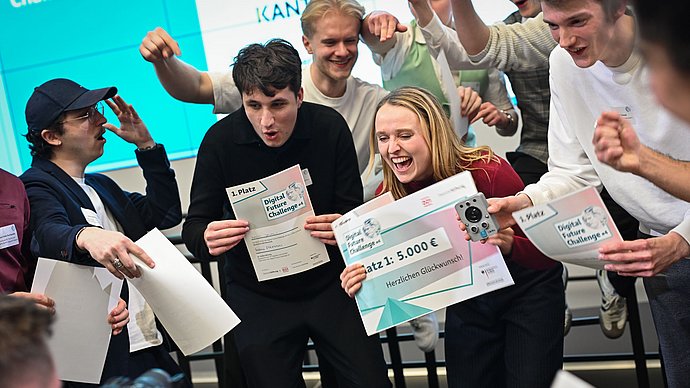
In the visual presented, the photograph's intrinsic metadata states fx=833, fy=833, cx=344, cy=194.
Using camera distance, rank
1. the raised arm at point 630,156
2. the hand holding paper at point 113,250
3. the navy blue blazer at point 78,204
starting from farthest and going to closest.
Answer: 1. the navy blue blazer at point 78,204
2. the hand holding paper at point 113,250
3. the raised arm at point 630,156

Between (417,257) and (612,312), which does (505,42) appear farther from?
(612,312)

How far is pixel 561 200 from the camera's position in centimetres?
217

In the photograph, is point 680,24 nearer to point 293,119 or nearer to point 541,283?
point 541,283

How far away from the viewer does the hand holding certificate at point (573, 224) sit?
7.11ft

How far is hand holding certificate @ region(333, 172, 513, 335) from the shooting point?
2.49 metres

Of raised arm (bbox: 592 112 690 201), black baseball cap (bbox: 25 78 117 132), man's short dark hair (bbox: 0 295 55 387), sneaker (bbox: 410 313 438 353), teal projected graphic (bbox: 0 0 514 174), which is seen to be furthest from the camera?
teal projected graphic (bbox: 0 0 514 174)

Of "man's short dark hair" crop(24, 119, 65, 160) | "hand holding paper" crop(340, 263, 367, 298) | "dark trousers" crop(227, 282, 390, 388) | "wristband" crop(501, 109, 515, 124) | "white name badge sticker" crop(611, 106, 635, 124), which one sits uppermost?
"man's short dark hair" crop(24, 119, 65, 160)

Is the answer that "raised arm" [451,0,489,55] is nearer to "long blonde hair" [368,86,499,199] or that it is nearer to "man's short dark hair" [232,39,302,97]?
"long blonde hair" [368,86,499,199]

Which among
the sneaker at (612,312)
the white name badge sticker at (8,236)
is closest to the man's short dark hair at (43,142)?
the white name badge sticker at (8,236)

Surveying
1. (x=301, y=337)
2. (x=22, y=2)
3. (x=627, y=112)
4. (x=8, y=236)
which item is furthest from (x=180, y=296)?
(x=22, y=2)

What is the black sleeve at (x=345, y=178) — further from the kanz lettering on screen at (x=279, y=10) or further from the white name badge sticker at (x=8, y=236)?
the kanz lettering on screen at (x=279, y=10)

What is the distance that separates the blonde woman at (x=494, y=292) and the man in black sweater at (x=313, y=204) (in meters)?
0.28

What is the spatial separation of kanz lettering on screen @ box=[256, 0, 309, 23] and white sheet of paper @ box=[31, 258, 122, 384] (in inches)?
80.6

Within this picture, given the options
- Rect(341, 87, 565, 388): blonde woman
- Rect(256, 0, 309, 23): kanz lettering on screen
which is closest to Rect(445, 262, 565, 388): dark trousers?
Rect(341, 87, 565, 388): blonde woman
